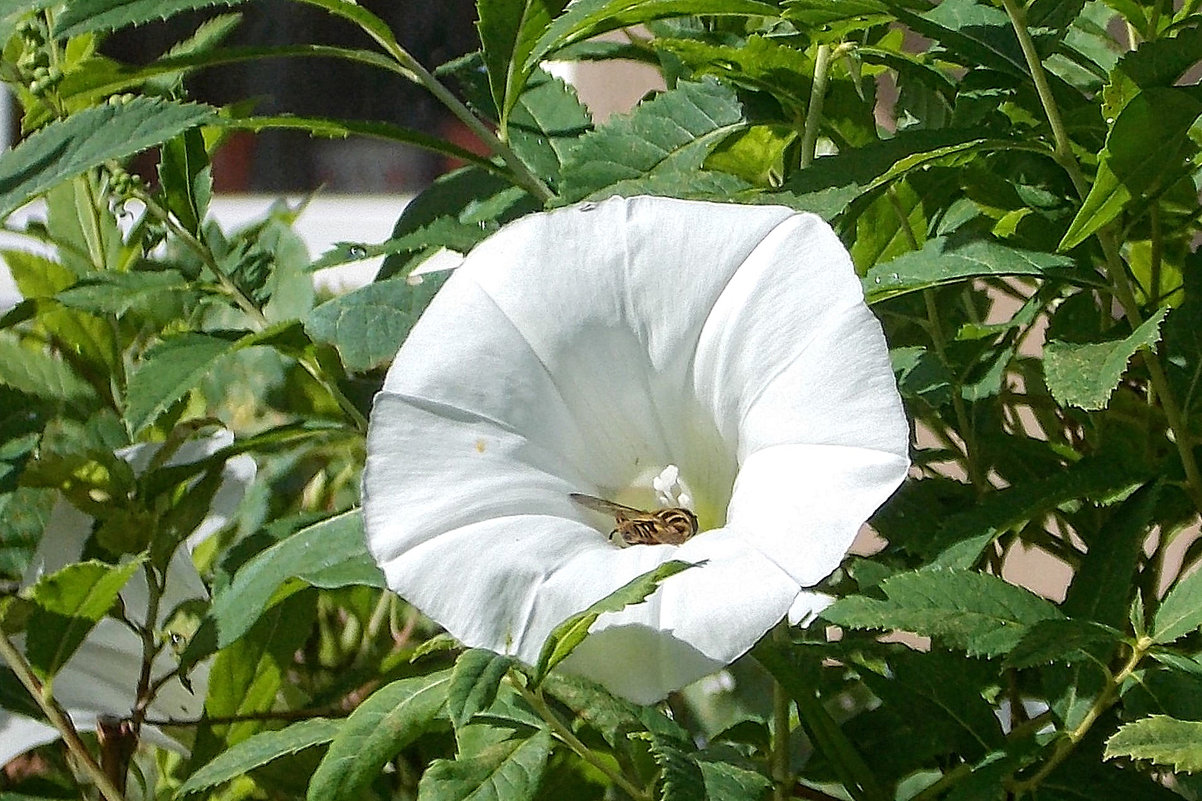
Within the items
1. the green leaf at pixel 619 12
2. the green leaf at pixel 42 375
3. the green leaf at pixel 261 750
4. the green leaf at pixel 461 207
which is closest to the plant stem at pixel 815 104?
the green leaf at pixel 619 12

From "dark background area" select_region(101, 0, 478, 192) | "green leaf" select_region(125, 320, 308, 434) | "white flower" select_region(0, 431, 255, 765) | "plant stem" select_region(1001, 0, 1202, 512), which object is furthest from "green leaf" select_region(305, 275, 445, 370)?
"dark background area" select_region(101, 0, 478, 192)

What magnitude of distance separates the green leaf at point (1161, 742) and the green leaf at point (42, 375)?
0.51 meters

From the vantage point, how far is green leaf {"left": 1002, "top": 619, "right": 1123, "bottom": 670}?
13.0 inches

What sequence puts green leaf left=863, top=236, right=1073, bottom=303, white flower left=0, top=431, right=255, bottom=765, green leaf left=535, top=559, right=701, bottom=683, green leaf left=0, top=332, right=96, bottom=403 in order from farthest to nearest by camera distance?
green leaf left=0, top=332, right=96, bottom=403 < white flower left=0, top=431, right=255, bottom=765 < green leaf left=863, top=236, right=1073, bottom=303 < green leaf left=535, top=559, right=701, bottom=683

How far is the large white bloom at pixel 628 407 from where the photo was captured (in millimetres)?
315

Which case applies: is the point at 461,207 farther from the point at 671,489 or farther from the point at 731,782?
the point at 731,782

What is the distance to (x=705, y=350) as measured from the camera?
1.22 feet

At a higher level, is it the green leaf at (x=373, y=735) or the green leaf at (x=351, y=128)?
the green leaf at (x=351, y=128)

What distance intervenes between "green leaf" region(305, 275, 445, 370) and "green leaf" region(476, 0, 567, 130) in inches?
3.0

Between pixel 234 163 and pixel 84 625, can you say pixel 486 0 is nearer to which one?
pixel 84 625

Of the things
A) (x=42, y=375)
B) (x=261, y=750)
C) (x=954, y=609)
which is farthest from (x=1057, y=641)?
(x=42, y=375)

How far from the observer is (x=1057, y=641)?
338 mm

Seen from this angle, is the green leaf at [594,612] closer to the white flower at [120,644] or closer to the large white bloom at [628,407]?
the large white bloom at [628,407]

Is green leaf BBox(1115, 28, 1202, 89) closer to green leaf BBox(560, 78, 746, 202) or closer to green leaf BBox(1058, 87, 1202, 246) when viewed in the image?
green leaf BBox(1058, 87, 1202, 246)
